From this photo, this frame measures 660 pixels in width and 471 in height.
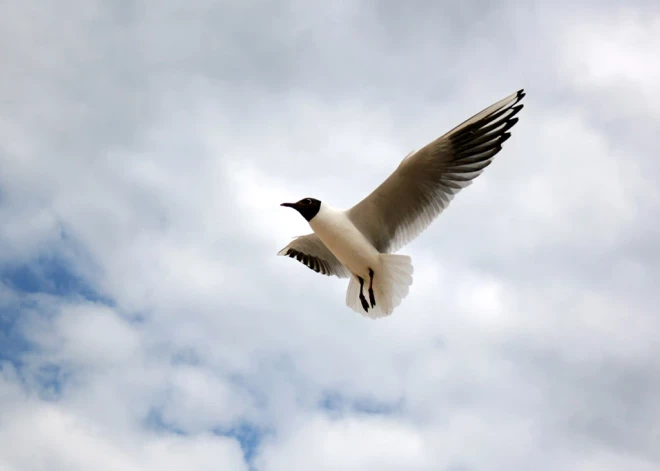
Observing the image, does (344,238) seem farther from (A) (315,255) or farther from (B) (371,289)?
(A) (315,255)

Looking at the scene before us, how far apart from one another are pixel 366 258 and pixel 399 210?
536 millimetres

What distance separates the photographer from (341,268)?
285 inches

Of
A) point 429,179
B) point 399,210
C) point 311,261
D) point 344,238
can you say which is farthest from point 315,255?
point 429,179

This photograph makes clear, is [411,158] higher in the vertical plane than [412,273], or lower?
higher

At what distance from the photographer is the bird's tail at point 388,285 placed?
5.91 m

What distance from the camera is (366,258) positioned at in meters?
6.01

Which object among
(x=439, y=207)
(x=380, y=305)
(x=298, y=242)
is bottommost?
(x=380, y=305)

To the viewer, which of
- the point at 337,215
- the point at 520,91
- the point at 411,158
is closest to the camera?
the point at 520,91

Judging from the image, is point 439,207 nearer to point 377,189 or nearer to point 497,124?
point 377,189

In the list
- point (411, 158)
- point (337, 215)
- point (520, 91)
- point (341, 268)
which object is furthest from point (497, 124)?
point (341, 268)

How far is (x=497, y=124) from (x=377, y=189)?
118 centimetres

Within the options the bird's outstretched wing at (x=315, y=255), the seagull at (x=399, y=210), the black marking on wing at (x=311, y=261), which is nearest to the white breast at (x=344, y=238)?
the seagull at (x=399, y=210)

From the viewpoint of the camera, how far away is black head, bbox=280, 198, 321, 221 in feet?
20.1

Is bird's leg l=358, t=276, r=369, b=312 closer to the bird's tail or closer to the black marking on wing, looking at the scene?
the bird's tail
